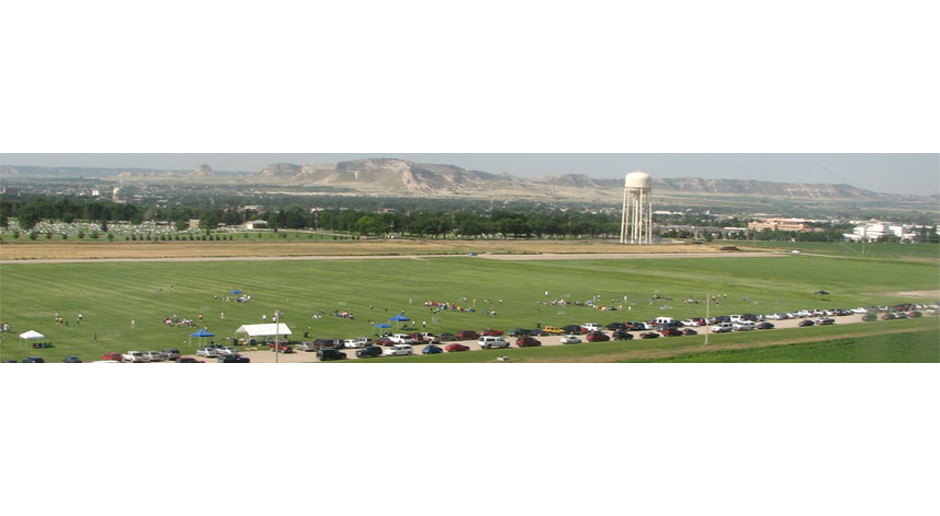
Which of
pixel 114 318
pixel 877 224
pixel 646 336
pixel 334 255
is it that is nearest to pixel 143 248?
pixel 334 255

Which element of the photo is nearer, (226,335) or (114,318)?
(226,335)

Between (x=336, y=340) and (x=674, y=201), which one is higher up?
(x=674, y=201)

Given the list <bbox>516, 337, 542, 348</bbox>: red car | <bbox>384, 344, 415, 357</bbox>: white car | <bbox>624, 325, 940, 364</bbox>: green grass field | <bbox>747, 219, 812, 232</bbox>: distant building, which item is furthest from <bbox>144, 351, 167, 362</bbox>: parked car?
<bbox>747, 219, 812, 232</bbox>: distant building

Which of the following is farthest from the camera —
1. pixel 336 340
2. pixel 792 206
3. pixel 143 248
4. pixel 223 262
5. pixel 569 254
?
pixel 792 206

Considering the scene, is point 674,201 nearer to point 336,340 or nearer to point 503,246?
point 503,246

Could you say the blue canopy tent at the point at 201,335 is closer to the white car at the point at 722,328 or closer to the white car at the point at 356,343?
the white car at the point at 356,343

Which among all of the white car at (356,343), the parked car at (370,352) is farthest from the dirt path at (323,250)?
the parked car at (370,352)

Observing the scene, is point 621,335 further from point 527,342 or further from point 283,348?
point 283,348
